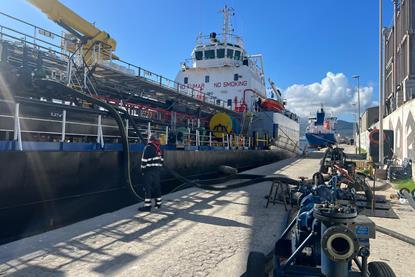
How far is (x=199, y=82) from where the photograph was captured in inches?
957

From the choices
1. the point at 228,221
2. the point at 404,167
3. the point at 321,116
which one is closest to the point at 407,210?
the point at 228,221

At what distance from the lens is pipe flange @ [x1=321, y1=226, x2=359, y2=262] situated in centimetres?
222

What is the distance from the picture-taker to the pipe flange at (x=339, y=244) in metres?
2.22

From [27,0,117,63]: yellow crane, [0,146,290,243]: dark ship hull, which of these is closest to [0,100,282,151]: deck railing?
[0,146,290,243]: dark ship hull

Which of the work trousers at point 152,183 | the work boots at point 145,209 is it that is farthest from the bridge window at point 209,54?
the work boots at point 145,209

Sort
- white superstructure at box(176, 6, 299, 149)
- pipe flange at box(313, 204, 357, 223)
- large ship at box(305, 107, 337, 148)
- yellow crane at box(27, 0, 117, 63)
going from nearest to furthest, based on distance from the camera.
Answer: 1. pipe flange at box(313, 204, 357, 223)
2. yellow crane at box(27, 0, 117, 63)
3. white superstructure at box(176, 6, 299, 149)
4. large ship at box(305, 107, 337, 148)

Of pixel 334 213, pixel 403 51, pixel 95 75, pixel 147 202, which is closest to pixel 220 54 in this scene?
pixel 95 75


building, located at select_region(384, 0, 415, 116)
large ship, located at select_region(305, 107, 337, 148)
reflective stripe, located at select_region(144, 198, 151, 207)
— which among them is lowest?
reflective stripe, located at select_region(144, 198, 151, 207)

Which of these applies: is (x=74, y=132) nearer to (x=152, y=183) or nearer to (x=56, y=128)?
(x=56, y=128)

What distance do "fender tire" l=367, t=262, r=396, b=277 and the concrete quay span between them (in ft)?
4.86

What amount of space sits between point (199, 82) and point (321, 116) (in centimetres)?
2054

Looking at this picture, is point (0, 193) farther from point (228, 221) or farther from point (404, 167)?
point (404, 167)

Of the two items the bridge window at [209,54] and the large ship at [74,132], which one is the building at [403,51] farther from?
the large ship at [74,132]

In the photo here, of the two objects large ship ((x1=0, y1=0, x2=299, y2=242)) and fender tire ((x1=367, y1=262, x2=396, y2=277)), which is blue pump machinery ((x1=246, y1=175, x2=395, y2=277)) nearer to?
fender tire ((x1=367, y1=262, x2=396, y2=277))
